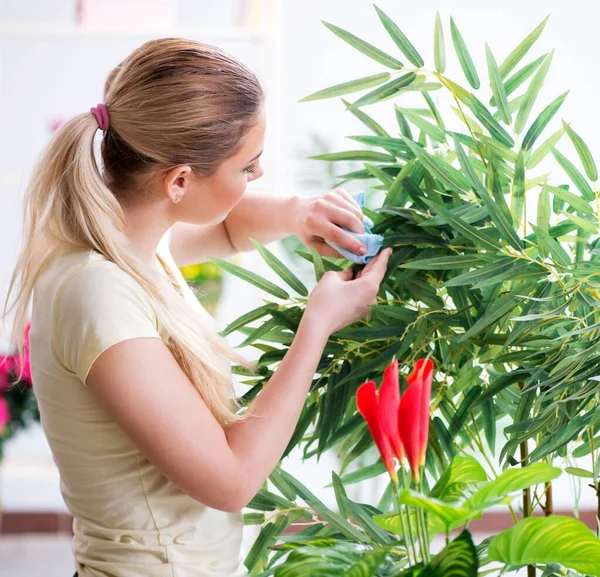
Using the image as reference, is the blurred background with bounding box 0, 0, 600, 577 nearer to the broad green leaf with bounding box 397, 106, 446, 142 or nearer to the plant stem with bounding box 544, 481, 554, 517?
the broad green leaf with bounding box 397, 106, 446, 142

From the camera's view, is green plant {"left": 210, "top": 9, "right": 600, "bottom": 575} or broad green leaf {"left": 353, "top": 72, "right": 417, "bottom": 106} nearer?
green plant {"left": 210, "top": 9, "right": 600, "bottom": 575}

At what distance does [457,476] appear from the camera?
0.84 m

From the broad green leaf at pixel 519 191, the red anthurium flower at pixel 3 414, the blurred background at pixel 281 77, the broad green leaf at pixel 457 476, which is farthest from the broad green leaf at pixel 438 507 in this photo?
the blurred background at pixel 281 77

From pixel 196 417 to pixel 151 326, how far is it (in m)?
0.12

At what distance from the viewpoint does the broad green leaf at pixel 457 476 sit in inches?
32.9

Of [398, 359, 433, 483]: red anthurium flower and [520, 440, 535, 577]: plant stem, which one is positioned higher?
[398, 359, 433, 483]: red anthurium flower

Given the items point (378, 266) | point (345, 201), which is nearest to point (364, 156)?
point (345, 201)

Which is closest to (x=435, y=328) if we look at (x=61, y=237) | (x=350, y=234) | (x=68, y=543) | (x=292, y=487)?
(x=350, y=234)

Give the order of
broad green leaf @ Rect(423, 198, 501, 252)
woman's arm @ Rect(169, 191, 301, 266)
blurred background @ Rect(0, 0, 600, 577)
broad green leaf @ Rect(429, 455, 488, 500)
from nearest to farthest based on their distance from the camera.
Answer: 1. broad green leaf @ Rect(429, 455, 488, 500)
2. broad green leaf @ Rect(423, 198, 501, 252)
3. woman's arm @ Rect(169, 191, 301, 266)
4. blurred background @ Rect(0, 0, 600, 577)

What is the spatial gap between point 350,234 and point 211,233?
448mm

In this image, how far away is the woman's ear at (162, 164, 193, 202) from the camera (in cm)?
105

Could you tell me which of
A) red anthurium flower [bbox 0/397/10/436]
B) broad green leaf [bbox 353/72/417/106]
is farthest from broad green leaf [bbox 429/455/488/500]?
red anthurium flower [bbox 0/397/10/436]

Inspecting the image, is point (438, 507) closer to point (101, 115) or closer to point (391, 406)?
point (391, 406)

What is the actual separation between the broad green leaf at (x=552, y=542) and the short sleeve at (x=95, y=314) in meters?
0.45
